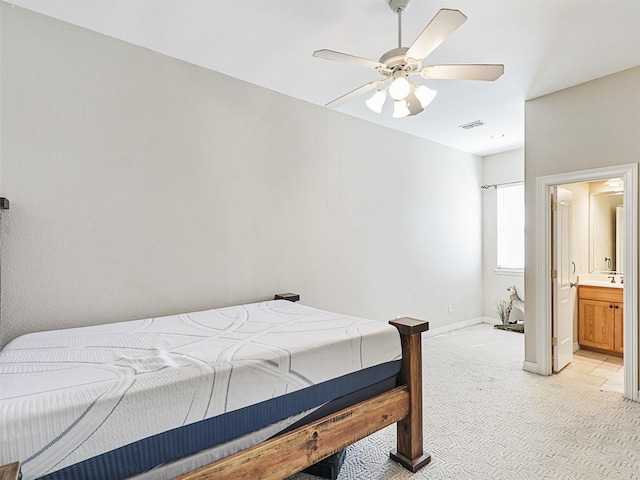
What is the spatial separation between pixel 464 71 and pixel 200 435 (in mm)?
2109

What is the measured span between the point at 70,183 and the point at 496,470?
3027mm

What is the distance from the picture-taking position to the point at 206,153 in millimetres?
2719

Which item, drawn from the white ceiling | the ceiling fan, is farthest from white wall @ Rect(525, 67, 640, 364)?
the ceiling fan

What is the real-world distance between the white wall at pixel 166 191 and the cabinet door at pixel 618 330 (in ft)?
7.64

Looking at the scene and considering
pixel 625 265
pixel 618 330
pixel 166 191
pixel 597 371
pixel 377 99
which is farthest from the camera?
pixel 618 330

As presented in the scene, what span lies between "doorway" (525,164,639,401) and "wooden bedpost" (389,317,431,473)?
1.99 metres

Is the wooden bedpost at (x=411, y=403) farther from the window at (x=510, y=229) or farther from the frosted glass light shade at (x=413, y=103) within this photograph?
the window at (x=510, y=229)

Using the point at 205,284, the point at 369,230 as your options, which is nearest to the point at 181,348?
the point at 205,284

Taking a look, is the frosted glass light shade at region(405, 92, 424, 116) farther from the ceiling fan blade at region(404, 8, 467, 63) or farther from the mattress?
the mattress

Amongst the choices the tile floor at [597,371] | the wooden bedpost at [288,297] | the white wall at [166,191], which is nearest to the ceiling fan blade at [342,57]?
the white wall at [166,191]

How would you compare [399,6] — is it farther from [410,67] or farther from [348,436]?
[348,436]

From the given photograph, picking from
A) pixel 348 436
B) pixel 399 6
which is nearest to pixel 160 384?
pixel 348 436

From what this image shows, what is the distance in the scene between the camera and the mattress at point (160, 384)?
104cm

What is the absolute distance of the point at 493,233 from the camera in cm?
531
